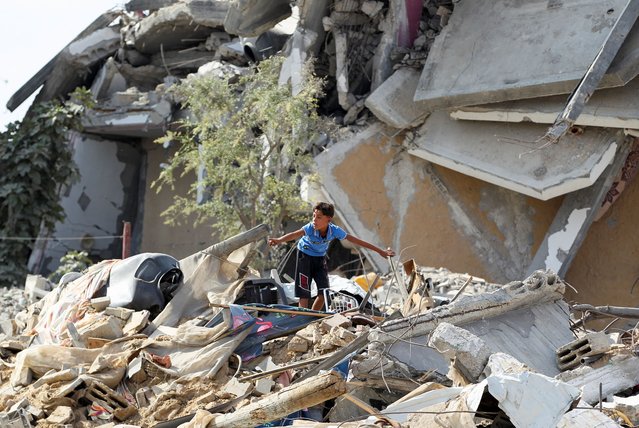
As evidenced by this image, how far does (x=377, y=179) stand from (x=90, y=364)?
8.83m

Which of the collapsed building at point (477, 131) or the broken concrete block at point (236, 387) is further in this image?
the collapsed building at point (477, 131)

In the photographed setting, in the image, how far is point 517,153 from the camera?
1462 cm

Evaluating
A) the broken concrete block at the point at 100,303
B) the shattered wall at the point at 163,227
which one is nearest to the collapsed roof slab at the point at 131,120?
the shattered wall at the point at 163,227

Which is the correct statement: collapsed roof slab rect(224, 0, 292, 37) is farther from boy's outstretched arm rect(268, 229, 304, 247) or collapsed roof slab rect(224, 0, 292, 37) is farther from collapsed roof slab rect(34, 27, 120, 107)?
boy's outstretched arm rect(268, 229, 304, 247)

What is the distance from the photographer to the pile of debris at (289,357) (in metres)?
5.98

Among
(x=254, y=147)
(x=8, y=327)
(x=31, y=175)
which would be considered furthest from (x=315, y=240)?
(x=31, y=175)

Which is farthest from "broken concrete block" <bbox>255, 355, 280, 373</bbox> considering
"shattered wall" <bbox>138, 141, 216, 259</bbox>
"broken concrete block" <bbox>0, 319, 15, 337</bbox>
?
"shattered wall" <bbox>138, 141, 216, 259</bbox>

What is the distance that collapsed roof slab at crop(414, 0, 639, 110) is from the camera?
1348 centimetres

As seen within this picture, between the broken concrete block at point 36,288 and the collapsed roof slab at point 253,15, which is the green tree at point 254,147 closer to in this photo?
the collapsed roof slab at point 253,15

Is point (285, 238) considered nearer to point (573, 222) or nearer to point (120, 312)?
point (120, 312)

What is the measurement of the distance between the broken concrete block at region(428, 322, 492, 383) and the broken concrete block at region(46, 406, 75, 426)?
244 cm

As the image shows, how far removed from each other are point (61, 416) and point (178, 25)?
15491 millimetres

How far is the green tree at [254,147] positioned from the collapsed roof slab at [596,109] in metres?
2.77

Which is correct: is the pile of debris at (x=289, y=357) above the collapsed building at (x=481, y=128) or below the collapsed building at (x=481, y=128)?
above
